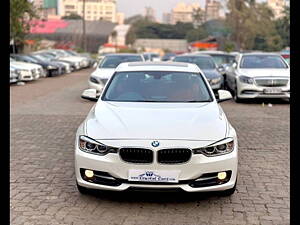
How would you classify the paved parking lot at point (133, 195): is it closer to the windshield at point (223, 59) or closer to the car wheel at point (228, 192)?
the car wheel at point (228, 192)

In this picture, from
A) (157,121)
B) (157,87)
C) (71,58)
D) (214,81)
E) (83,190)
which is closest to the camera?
(157,121)

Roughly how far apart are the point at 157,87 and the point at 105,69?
28.4 feet

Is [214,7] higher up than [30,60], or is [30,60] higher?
[214,7]

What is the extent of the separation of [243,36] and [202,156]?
58.9 metres

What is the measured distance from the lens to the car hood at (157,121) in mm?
4742

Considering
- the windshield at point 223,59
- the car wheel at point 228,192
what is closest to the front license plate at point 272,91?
the windshield at point 223,59

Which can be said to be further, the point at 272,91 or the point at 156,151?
the point at 272,91

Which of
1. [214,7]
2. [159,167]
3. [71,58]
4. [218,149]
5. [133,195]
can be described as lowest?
[133,195]

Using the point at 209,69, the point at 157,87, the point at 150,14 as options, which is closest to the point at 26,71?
the point at 209,69

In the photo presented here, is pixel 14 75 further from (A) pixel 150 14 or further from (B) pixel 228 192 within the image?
(A) pixel 150 14

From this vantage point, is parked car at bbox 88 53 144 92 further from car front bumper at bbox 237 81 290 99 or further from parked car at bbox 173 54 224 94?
car front bumper at bbox 237 81 290 99

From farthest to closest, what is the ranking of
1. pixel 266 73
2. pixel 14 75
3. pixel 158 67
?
pixel 14 75 < pixel 266 73 < pixel 158 67

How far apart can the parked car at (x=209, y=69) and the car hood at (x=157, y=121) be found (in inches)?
337

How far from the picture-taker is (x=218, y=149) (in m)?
4.79
